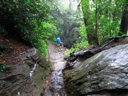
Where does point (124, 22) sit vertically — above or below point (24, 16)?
below

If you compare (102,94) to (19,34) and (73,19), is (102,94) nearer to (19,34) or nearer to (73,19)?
(19,34)

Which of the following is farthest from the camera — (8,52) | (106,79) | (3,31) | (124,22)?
(124,22)

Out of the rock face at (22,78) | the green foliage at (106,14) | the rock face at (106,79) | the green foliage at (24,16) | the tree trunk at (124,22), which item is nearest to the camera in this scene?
the rock face at (106,79)

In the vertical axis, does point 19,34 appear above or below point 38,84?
above

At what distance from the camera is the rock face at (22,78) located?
4.76 m

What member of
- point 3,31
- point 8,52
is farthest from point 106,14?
point 8,52

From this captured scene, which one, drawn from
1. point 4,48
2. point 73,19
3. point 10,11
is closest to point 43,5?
point 10,11

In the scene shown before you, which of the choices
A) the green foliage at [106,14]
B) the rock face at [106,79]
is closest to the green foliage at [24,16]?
the green foliage at [106,14]

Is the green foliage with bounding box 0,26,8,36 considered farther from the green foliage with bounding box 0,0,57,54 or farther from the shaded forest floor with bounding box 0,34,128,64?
the shaded forest floor with bounding box 0,34,128,64

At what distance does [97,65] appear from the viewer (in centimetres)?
556

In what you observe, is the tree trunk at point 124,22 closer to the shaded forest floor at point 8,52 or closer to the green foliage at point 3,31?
the shaded forest floor at point 8,52

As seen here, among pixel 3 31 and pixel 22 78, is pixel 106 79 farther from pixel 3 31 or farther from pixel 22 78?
pixel 3 31

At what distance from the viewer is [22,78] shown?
546cm

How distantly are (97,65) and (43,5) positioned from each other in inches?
197
